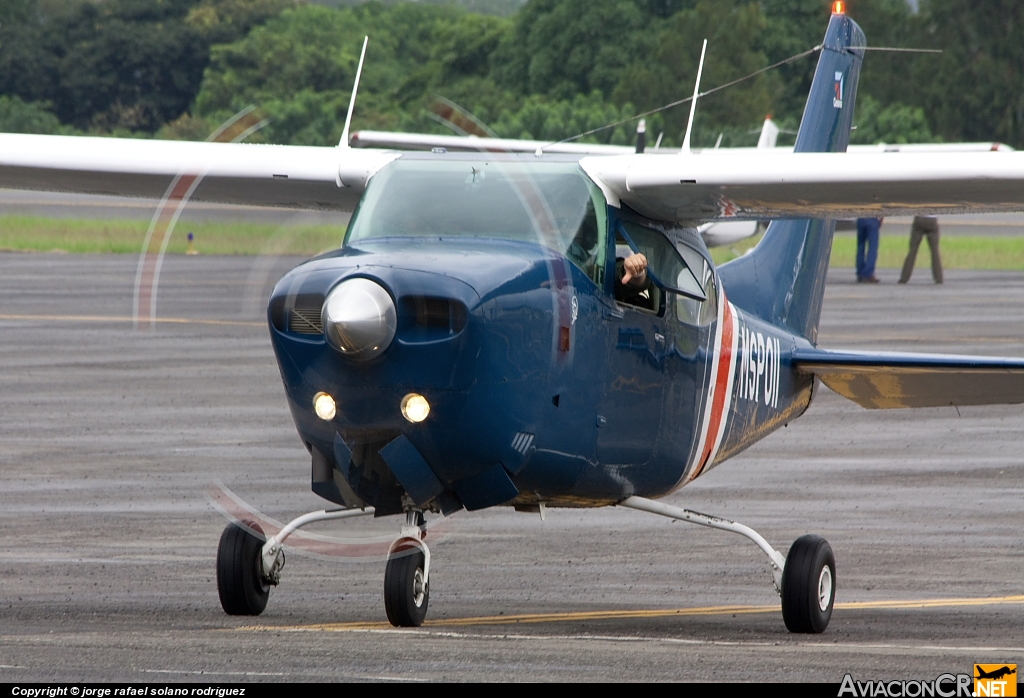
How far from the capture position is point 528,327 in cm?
740

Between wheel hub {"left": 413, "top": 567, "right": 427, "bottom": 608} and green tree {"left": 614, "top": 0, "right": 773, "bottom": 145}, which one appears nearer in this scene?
wheel hub {"left": 413, "top": 567, "right": 427, "bottom": 608}

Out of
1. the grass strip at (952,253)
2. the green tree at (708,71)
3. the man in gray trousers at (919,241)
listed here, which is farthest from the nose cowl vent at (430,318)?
the green tree at (708,71)

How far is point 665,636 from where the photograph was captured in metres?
8.15

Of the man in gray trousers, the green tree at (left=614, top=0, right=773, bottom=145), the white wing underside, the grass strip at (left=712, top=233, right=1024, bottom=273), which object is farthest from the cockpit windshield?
the green tree at (left=614, top=0, right=773, bottom=145)

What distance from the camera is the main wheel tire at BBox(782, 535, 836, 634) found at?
873 cm

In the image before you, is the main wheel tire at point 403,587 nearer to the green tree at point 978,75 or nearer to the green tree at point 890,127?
the green tree at point 890,127

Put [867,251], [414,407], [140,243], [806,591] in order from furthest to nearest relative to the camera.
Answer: [140,243]
[867,251]
[806,591]
[414,407]

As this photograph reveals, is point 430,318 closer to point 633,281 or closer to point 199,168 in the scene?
point 633,281

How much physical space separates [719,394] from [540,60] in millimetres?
61315

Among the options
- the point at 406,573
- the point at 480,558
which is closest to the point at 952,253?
the point at 480,558

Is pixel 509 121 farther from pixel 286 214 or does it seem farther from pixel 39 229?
pixel 286 214

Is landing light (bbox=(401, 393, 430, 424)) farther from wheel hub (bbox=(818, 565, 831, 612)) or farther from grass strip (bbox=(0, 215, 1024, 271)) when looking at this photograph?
grass strip (bbox=(0, 215, 1024, 271))

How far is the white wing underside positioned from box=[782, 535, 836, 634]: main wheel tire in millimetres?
1868

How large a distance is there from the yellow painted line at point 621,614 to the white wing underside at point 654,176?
2166 mm
